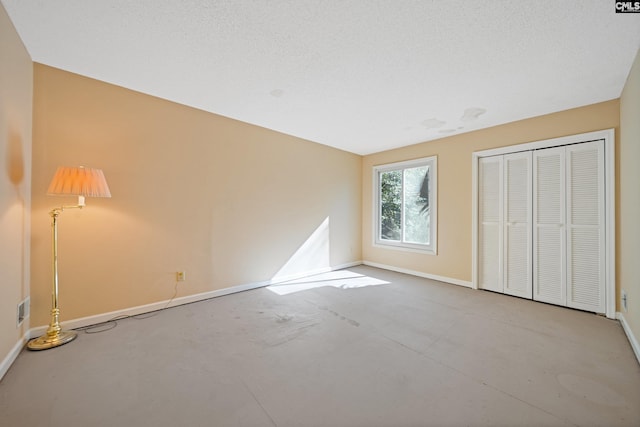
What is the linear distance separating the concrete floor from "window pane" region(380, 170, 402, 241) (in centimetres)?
231

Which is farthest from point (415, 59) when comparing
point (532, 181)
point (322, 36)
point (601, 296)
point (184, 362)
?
point (601, 296)

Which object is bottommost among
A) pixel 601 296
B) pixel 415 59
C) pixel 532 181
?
pixel 601 296

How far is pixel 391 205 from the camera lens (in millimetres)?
5203

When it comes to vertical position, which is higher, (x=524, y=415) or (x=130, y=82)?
(x=130, y=82)

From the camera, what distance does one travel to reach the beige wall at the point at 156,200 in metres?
2.40

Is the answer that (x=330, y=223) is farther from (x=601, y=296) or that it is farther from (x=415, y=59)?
(x=601, y=296)

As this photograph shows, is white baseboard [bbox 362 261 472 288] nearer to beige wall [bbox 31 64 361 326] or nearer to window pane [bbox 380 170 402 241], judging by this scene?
window pane [bbox 380 170 402 241]

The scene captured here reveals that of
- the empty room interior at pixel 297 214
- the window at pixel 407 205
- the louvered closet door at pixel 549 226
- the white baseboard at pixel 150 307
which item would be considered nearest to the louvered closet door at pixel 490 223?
the empty room interior at pixel 297 214

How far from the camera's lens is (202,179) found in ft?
10.8

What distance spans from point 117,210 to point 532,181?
503 centimetres

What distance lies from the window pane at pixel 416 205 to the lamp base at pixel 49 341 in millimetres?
4737

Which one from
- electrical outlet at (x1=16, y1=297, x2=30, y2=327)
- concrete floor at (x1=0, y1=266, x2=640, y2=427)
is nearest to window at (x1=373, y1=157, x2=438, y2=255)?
concrete floor at (x1=0, y1=266, x2=640, y2=427)

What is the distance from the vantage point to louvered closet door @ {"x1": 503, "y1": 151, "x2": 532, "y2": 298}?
11.3 feet

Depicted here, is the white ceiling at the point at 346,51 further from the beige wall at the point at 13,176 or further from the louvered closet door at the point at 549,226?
the louvered closet door at the point at 549,226
